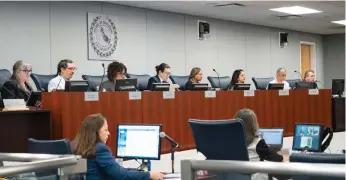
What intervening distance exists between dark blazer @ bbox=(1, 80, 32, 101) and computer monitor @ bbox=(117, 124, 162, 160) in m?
1.99

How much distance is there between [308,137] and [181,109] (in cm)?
217

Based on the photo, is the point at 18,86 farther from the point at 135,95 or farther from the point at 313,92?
the point at 313,92

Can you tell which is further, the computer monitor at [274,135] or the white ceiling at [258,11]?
the white ceiling at [258,11]

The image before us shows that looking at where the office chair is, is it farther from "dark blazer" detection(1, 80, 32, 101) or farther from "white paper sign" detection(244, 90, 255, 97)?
"white paper sign" detection(244, 90, 255, 97)

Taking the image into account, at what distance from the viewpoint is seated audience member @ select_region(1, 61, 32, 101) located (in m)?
5.27

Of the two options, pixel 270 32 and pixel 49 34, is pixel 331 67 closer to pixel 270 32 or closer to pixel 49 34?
pixel 270 32

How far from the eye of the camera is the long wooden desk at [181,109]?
4832 mm

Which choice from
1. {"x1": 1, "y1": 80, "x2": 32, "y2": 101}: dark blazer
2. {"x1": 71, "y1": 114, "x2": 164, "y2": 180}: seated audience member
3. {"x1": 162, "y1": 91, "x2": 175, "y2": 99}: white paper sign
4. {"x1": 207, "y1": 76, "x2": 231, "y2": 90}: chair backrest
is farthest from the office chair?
{"x1": 207, "y1": 76, "x2": 231, "y2": 90}: chair backrest

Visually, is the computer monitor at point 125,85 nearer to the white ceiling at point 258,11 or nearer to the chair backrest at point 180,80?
the chair backrest at point 180,80

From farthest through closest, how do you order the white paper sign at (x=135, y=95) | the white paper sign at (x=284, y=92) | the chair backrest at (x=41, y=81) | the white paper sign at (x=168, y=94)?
1. the white paper sign at (x=284, y=92)
2. the chair backrest at (x=41, y=81)
3. the white paper sign at (x=168, y=94)
4. the white paper sign at (x=135, y=95)

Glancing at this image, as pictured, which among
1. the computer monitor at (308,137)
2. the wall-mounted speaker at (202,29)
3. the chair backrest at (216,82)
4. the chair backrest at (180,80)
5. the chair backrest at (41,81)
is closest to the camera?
the computer monitor at (308,137)

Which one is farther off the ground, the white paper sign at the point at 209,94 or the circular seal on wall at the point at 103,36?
the circular seal on wall at the point at 103,36

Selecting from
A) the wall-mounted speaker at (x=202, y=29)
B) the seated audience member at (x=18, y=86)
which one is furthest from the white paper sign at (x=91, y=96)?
the wall-mounted speaker at (x=202, y=29)

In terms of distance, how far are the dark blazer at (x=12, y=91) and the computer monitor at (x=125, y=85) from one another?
905 millimetres
